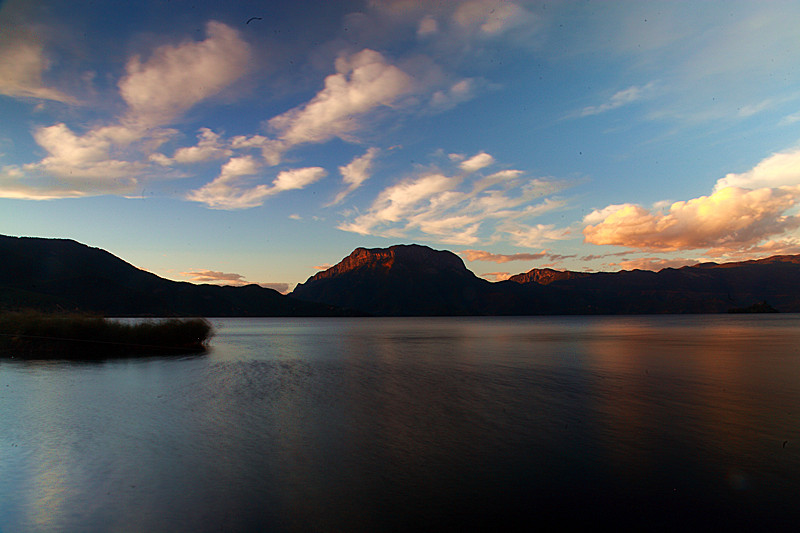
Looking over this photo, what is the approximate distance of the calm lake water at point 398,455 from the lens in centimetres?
1057

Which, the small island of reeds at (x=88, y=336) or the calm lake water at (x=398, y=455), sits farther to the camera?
the small island of reeds at (x=88, y=336)

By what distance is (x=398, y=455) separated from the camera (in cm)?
1527

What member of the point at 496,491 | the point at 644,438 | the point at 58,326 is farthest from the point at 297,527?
the point at 58,326

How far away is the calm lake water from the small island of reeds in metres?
24.8

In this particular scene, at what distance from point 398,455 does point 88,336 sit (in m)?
59.4

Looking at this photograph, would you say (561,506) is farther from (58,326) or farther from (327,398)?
(58,326)

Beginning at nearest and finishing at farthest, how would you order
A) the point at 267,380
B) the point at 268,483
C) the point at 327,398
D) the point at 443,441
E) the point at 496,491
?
the point at 496,491 < the point at 268,483 < the point at 443,441 < the point at 327,398 < the point at 267,380

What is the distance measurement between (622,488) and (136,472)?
14.7 meters

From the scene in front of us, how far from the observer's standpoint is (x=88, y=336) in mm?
57719

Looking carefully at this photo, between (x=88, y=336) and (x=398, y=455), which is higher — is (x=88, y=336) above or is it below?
above

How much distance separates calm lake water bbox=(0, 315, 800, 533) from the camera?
10.6m

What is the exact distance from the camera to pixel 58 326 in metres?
55.7

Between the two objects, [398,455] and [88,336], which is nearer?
[398,455]

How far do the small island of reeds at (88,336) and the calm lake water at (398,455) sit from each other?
24.8 metres
